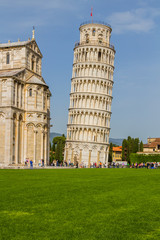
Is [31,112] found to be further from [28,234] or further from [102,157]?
[28,234]

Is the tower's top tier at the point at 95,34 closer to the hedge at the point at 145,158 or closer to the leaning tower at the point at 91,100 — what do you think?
the leaning tower at the point at 91,100

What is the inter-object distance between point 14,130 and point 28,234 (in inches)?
1570

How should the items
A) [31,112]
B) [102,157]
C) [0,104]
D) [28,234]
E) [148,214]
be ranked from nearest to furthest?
[28,234], [148,214], [0,104], [31,112], [102,157]

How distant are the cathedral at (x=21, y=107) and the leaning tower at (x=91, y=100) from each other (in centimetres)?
2421

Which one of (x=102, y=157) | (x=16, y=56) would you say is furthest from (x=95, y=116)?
(x=16, y=56)

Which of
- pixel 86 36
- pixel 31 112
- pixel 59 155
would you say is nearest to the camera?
pixel 31 112

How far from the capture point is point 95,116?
78062 millimetres

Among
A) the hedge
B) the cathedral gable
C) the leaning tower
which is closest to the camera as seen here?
the cathedral gable

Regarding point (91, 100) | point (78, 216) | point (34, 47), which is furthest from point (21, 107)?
point (78, 216)

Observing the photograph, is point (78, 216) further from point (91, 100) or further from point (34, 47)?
point (91, 100)

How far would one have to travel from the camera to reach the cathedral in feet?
149

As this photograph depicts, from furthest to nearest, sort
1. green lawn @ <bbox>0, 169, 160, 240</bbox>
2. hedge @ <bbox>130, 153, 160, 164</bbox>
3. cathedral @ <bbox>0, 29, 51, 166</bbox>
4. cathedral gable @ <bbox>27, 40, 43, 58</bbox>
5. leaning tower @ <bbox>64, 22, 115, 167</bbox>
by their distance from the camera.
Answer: leaning tower @ <bbox>64, 22, 115, 167</bbox>
hedge @ <bbox>130, 153, 160, 164</bbox>
cathedral gable @ <bbox>27, 40, 43, 58</bbox>
cathedral @ <bbox>0, 29, 51, 166</bbox>
green lawn @ <bbox>0, 169, 160, 240</bbox>

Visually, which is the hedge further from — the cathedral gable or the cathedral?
the cathedral gable

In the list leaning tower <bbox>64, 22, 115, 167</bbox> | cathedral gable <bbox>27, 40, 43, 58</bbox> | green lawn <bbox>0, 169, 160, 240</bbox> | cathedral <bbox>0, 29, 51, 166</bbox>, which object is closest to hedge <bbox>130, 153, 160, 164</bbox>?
leaning tower <bbox>64, 22, 115, 167</bbox>
